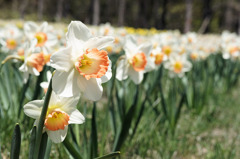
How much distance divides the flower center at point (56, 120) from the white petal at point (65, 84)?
0.11m

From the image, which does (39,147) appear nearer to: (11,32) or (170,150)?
(170,150)

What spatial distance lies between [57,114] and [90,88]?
0.52 ft

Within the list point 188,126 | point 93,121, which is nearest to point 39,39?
point 93,121

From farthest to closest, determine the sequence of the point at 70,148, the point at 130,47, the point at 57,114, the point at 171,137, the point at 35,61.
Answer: the point at 171,137, the point at 130,47, the point at 35,61, the point at 70,148, the point at 57,114

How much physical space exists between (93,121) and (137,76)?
0.35 meters

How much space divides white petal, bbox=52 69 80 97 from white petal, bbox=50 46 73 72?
0.02m

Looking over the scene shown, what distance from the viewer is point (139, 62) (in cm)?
141

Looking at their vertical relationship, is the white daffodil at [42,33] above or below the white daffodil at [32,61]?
above

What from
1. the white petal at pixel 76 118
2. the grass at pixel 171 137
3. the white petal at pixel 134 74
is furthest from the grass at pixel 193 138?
the white petal at pixel 76 118

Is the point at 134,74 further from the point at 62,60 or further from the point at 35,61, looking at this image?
the point at 62,60

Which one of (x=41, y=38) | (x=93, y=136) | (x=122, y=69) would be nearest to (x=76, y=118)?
(x=93, y=136)

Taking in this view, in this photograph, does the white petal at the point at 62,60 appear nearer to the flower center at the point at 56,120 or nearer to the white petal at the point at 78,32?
the white petal at the point at 78,32

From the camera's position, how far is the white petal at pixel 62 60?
0.76m

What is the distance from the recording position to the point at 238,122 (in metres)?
2.66
